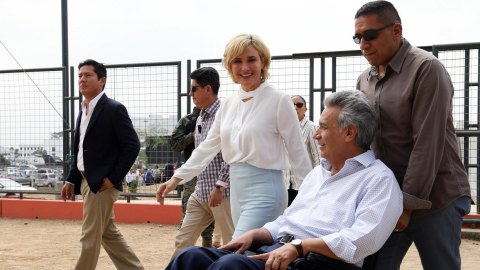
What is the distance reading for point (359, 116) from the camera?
2662 millimetres

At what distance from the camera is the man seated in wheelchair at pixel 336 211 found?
95.9 inches

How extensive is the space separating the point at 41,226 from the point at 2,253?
2.15 meters

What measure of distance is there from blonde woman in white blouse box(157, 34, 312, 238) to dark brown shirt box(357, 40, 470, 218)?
52cm

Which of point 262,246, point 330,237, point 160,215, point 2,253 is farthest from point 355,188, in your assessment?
point 160,215

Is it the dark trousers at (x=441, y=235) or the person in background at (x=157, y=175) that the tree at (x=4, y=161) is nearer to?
the person in background at (x=157, y=175)

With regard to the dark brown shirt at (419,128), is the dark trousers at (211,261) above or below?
below

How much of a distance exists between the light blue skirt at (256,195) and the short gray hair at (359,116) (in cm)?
59

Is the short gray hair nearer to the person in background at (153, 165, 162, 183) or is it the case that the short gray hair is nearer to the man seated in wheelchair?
the man seated in wheelchair

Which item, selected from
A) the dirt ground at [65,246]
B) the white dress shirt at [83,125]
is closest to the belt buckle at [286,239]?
the white dress shirt at [83,125]

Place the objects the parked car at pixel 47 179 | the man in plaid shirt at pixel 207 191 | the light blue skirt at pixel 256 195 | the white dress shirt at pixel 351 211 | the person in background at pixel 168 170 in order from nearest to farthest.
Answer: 1. the white dress shirt at pixel 351 211
2. the light blue skirt at pixel 256 195
3. the man in plaid shirt at pixel 207 191
4. the person in background at pixel 168 170
5. the parked car at pixel 47 179

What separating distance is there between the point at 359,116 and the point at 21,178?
8527mm

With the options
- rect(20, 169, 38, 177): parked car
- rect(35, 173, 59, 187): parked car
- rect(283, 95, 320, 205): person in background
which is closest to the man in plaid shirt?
rect(283, 95, 320, 205): person in background

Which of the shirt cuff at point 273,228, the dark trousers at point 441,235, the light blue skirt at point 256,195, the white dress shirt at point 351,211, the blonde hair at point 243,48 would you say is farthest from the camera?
the blonde hair at point 243,48

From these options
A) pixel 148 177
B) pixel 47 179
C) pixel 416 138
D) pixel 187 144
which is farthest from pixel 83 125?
pixel 47 179
